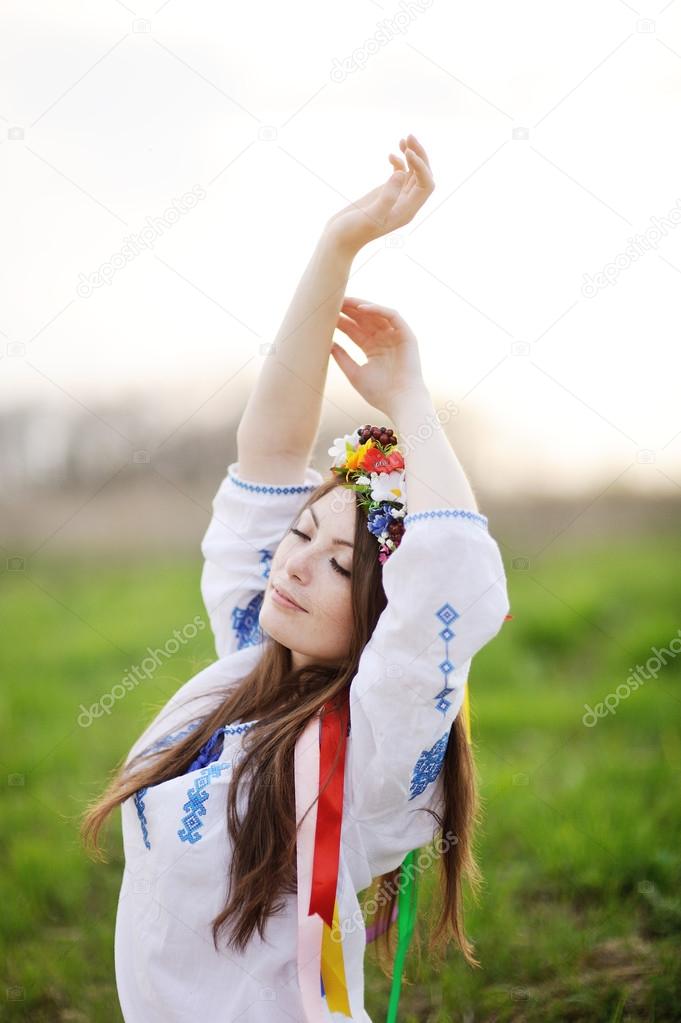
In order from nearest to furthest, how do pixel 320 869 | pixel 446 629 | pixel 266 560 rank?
pixel 446 629
pixel 320 869
pixel 266 560

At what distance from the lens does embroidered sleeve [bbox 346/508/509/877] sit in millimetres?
1650

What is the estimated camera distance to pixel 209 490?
7.16m

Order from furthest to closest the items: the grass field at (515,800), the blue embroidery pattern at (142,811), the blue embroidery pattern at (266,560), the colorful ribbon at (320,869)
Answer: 1. the grass field at (515,800)
2. the blue embroidery pattern at (266,560)
3. the blue embroidery pattern at (142,811)
4. the colorful ribbon at (320,869)

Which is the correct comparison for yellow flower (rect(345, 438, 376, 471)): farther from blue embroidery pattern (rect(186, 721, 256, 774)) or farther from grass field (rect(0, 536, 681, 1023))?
grass field (rect(0, 536, 681, 1023))

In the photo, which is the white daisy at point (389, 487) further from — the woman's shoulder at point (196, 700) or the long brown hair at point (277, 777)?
the woman's shoulder at point (196, 700)

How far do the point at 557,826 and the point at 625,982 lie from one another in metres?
0.79

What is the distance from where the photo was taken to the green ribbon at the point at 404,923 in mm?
2078

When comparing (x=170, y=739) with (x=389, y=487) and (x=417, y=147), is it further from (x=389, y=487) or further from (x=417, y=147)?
(x=417, y=147)

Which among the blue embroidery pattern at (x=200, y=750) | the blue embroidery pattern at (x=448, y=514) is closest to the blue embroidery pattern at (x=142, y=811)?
the blue embroidery pattern at (x=200, y=750)

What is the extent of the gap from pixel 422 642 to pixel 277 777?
434mm

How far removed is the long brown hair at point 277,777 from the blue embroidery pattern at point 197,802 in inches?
1.9

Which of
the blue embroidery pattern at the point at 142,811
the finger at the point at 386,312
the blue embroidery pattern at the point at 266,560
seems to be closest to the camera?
the blue embroidery pattern at the point at 142,811

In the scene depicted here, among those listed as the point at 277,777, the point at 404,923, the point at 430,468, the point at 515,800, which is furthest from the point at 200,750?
the point at 515,800

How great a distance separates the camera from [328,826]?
177 centimetres
